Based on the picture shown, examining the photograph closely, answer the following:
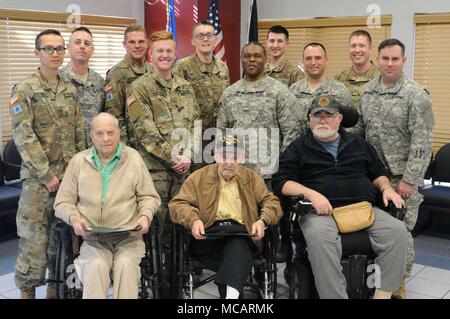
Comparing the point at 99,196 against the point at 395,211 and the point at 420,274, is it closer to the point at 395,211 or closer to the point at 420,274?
Answer: the point at 395,211

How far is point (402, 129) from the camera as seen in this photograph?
3348mm

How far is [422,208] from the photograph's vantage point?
15.7ft

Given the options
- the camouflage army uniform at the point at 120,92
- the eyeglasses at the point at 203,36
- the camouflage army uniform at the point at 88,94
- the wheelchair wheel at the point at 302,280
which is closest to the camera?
the wheelchair wheel at the point at 302,280

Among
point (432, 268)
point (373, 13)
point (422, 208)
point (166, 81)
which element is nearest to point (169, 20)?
point (373, 13)

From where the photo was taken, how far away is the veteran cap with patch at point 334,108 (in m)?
3.19

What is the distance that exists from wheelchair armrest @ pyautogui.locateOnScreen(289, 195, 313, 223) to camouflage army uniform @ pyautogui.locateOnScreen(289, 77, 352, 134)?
646 millimetres

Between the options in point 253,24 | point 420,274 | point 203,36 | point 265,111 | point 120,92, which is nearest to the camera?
point 265,111

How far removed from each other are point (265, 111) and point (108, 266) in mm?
1461

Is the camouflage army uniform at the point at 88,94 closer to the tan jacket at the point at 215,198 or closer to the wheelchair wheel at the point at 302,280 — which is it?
the tan jacket at the point at 215,198

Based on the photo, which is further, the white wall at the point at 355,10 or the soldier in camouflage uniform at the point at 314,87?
the white wall at the point at 355,10

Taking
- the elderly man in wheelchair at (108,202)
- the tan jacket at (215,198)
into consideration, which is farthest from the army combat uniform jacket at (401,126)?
the elderly man in wheelchair at (108,202)

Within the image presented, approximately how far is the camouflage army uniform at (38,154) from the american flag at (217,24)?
8.97ft

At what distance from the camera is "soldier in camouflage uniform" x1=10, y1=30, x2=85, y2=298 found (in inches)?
119

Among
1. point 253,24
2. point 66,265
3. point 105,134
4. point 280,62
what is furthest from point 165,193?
point 253,24
